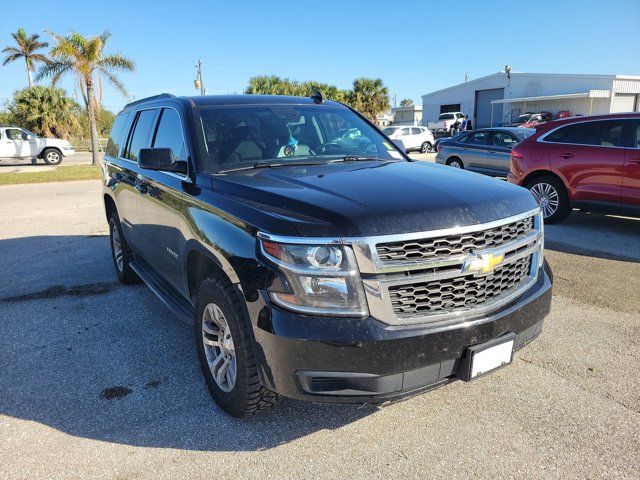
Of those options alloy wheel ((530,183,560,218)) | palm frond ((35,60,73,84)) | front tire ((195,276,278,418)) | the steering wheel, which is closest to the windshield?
the steering wheel

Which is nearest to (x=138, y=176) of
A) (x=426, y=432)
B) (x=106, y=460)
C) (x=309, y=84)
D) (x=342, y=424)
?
(x=106, y=460)

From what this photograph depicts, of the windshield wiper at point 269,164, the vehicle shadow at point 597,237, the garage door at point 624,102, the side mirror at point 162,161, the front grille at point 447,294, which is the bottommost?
the vehicle shadow at point 597,237

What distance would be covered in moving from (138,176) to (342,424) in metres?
2.93

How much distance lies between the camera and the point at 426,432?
2838 millimetres

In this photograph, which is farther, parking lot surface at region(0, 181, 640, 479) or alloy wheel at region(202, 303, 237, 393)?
alloy wheel at region(202, 303, 237, 393)

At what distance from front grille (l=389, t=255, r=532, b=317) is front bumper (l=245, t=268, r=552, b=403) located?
10 cm

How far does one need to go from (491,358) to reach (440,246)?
665 mm

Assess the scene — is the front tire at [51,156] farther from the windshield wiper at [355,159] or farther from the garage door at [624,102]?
the garage door at [624,102]

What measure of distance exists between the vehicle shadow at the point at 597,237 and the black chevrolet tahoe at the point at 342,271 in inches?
166

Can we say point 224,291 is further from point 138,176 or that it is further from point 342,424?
point 138,176

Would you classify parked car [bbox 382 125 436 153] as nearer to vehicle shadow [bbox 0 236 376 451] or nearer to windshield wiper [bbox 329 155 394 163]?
vehicle shadow [bbox 0 236 376 451]

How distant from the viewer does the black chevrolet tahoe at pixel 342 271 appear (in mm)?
2334

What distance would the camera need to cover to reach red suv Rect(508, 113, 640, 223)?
7191 mm

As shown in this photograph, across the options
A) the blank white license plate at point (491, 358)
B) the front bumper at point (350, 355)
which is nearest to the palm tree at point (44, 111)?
the front bumper at point (350, 355)
